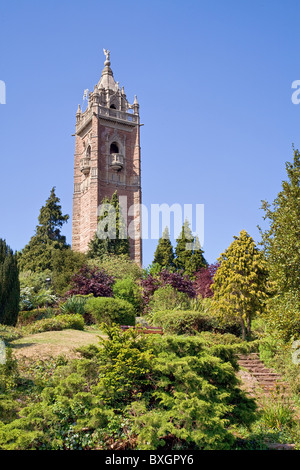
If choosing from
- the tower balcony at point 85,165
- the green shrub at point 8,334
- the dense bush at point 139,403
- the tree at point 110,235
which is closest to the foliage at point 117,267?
the tree at point 110,235

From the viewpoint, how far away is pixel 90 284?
23438 millimetres

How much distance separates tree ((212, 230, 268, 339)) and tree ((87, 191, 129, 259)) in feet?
49.1

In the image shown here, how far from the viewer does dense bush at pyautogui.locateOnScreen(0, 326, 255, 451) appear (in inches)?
328

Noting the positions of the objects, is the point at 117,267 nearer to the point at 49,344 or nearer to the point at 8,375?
the point at 49,344

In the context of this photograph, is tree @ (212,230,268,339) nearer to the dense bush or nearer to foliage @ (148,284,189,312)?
foliage @ (148,284,189,312)

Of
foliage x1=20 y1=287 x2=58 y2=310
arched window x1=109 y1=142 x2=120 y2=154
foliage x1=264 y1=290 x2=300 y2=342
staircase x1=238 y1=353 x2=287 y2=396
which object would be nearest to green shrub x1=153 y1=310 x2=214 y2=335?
staircase x1=238 y1=353 x2=287 y2=396

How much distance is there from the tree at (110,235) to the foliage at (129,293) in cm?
899

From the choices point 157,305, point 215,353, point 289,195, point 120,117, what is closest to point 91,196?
point 120,117

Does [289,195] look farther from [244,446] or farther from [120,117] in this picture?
[120,117]

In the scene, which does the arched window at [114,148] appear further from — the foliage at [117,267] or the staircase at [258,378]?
the staircase at [258,378]

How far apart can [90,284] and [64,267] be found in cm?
436

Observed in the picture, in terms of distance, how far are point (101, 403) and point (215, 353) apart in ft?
8.00

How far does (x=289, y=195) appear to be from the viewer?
46.5ft

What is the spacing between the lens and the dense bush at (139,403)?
834 cm
